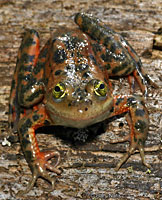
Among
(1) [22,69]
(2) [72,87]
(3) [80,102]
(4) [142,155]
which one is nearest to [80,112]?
(3) [80,102]

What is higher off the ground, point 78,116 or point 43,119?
point 78,116

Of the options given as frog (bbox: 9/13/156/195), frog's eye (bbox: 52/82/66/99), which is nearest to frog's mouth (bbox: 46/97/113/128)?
frog (bbox: 9/13/156/195)

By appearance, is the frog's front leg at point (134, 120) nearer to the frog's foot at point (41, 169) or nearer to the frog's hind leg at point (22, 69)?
the frog's foot at point (41, 169)

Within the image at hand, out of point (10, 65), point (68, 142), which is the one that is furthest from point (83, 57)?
point (10, 65)

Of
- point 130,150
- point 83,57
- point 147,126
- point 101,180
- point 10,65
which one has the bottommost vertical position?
point 101,180

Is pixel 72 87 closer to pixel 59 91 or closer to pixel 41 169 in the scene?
pixel 59 91

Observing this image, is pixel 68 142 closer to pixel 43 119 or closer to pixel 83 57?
pixel 43 119

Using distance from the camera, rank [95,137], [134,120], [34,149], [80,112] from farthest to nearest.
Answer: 1. [95,137]
2. [134,120]
3. [34,149]
4. [80,112]

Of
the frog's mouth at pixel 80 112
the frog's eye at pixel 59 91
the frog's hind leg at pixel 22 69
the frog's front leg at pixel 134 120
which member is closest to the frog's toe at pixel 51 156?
the frog's mouth at pixel 80 112
